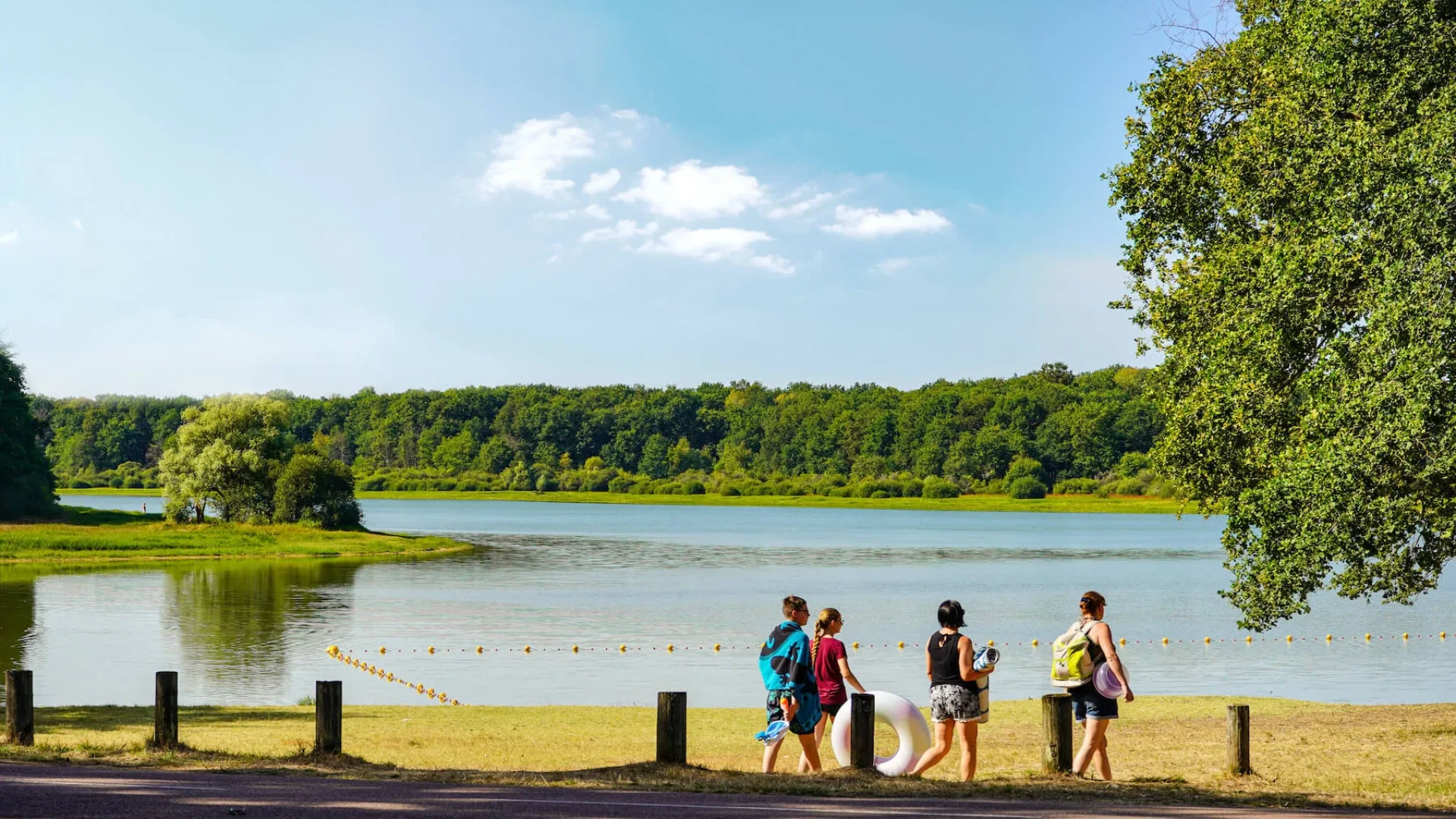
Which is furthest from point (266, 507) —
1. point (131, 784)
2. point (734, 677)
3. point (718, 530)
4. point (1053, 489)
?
point (1053, 489)

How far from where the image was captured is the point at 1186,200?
2359 cm

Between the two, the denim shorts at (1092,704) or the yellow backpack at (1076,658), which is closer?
the yellow backpack at (1076,658)

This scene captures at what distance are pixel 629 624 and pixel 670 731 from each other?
1242 inches

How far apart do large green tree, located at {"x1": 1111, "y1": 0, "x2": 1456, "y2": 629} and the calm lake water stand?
1021cm

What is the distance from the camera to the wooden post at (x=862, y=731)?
13.4 m

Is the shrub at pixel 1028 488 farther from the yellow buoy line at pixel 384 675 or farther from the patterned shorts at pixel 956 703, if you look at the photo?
the patterned shorts at pixel 956 703

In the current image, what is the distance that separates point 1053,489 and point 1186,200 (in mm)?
170643

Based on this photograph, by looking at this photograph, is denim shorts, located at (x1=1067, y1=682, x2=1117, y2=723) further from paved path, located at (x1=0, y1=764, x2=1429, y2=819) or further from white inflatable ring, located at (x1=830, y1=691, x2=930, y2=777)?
white inflatable ring, located at (x1=830, y1=691, x2=930, y2=777)

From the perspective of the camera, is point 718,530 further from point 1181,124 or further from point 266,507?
point 1181,124

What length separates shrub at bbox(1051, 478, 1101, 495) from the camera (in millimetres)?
183875

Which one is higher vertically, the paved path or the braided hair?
the braided hair

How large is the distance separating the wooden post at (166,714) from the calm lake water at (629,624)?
43.0 feet

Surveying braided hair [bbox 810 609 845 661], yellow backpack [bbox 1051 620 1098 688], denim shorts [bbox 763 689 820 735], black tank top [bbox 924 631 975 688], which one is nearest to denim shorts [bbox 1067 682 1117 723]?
yellow backpack [bbox 1051 620 1098 688]

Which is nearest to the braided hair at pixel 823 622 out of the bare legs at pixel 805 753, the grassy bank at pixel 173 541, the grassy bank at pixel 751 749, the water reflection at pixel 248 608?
the bare legs at pixel 805 753
